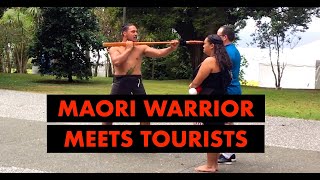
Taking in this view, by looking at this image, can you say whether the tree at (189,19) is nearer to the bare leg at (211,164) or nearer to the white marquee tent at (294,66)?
the white marquee tent at (294,66)

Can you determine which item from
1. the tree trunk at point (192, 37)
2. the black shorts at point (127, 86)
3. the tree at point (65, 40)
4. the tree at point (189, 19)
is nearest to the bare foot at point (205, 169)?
the black shorts at point (127, 86)

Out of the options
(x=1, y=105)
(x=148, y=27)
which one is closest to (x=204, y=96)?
(x=1, y=105)

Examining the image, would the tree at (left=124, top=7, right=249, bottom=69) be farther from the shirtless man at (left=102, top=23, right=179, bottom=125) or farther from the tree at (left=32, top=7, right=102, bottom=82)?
the shirtless man at (left=102, top=23, right=179, bottom=125)

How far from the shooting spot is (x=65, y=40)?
2198 centimetres

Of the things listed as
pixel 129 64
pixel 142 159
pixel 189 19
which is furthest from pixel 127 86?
pixel 189 19

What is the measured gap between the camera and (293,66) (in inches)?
1099

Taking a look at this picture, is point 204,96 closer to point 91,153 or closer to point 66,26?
point 91,153

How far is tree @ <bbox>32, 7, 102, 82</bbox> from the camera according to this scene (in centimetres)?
2211

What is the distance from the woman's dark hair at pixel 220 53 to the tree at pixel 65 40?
16.6m

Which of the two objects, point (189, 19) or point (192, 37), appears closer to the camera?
point (189, 19)

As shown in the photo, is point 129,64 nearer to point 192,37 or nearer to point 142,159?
point 142,159

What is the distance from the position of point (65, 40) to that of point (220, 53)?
16.9 meters

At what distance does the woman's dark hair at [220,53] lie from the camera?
5809 millimetres
